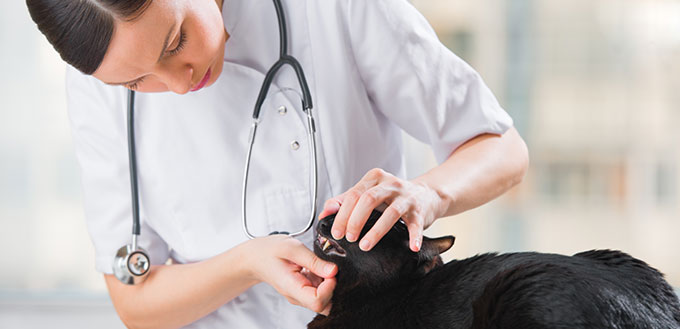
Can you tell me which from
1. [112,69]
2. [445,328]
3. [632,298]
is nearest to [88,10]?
[112,69]

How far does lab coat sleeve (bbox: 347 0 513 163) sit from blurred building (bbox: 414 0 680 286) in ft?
3.48

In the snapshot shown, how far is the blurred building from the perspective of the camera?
193 cm

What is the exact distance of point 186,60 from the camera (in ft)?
2.66

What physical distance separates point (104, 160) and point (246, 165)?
0.84ft

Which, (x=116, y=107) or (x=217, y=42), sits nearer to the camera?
(x=217, y=42)

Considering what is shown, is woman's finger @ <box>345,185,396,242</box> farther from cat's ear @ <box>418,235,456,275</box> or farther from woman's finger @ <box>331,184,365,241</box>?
cat's ear @ <box>418,235,456,275</box>

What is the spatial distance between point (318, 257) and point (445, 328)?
0.54 ft

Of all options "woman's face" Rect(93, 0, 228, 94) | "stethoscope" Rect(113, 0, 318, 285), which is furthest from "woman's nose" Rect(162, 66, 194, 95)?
"stethoscope" Rect(113, 0, 318, 285)

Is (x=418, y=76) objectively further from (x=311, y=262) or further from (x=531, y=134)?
(x=531, y=134)

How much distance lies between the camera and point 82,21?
0.71 metres

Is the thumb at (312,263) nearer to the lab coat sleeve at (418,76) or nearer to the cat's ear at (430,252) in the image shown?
the cat's ear at (430,252)

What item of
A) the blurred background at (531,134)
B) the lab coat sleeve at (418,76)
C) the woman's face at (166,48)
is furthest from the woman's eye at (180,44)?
the blurred background at (531,134)

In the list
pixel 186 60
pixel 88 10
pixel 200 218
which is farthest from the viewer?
pixel 200 218

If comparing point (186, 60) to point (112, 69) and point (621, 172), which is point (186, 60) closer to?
point (112, 69)
